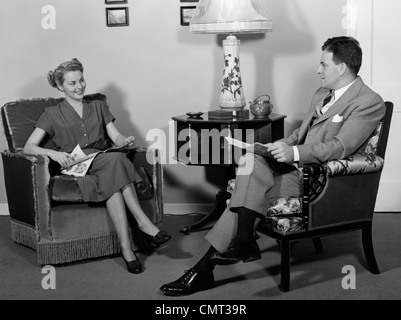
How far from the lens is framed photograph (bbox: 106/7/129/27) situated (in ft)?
14.2

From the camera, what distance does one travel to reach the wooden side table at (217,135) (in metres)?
3.72

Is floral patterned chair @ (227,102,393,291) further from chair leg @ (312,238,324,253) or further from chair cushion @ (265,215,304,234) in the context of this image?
chair leg @ (312,238,324,253)

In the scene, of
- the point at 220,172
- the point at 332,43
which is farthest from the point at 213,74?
the point at 332,43

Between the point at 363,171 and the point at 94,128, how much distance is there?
1.51 m

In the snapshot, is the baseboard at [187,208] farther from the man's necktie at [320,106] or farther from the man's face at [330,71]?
the man's face at [330,71]

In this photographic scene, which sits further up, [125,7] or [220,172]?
[125,7]

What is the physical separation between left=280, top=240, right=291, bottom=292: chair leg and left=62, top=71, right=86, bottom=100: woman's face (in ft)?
4.72

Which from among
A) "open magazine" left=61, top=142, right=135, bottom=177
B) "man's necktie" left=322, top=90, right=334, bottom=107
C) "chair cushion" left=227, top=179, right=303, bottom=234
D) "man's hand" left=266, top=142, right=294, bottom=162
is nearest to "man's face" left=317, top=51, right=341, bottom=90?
Result: "man's necktie" left=322, top=90, right=334, bottom=107

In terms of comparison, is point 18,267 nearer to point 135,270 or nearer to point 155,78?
point 135,270

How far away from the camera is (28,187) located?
3520 millimetres

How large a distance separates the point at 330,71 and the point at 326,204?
24.8 inches

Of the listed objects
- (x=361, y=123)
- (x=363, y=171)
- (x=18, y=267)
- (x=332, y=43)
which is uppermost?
(x=332, y=43)

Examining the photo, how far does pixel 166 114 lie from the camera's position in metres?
4.43
